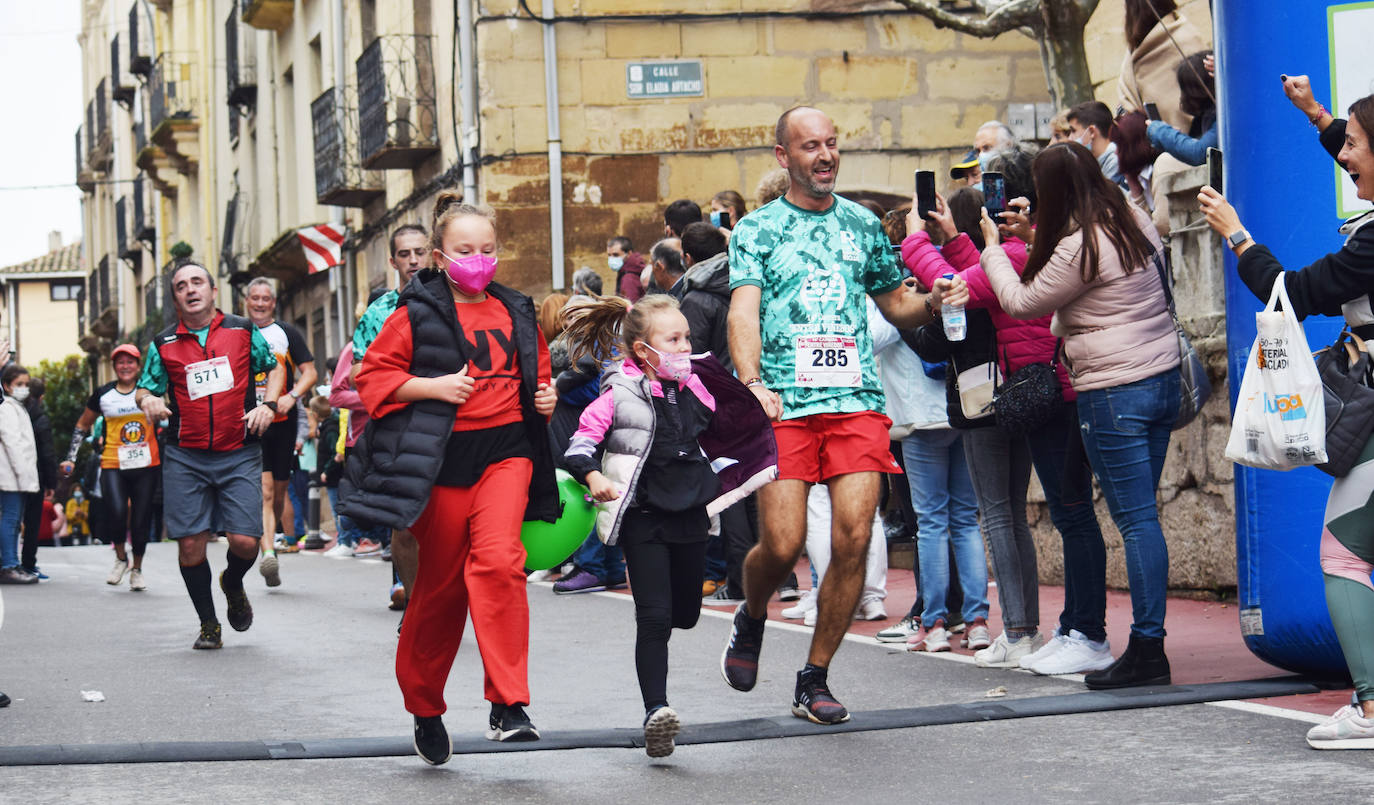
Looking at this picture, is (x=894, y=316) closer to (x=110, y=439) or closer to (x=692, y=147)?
(x=110, y=439)

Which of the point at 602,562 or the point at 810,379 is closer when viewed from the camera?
the point at 810,379

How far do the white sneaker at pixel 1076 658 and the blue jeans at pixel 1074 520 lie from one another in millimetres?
34

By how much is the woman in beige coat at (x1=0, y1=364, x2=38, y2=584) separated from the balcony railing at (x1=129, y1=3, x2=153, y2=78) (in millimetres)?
29252

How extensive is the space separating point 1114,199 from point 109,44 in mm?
49552

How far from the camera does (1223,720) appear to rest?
20.3 ft

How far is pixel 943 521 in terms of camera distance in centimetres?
857

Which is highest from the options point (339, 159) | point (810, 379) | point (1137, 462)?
point (339, 159)

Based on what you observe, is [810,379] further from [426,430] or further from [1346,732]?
[1346,732]

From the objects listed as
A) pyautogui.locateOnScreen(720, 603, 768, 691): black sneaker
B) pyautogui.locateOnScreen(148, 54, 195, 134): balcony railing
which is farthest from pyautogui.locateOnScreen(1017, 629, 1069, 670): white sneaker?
pyautogui.locateOnScreen(148, 54, 195, 134): balcony railing

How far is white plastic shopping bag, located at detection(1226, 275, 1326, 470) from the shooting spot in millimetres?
5605

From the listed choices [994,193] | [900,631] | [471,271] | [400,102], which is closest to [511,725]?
[471,271]

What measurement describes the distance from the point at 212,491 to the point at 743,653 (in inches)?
152

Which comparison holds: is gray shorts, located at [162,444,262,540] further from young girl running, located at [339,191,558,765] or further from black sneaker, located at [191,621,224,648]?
young girl running, located at [339,191,558,765]

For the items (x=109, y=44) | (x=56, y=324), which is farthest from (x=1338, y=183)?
(x=56, y=324)
